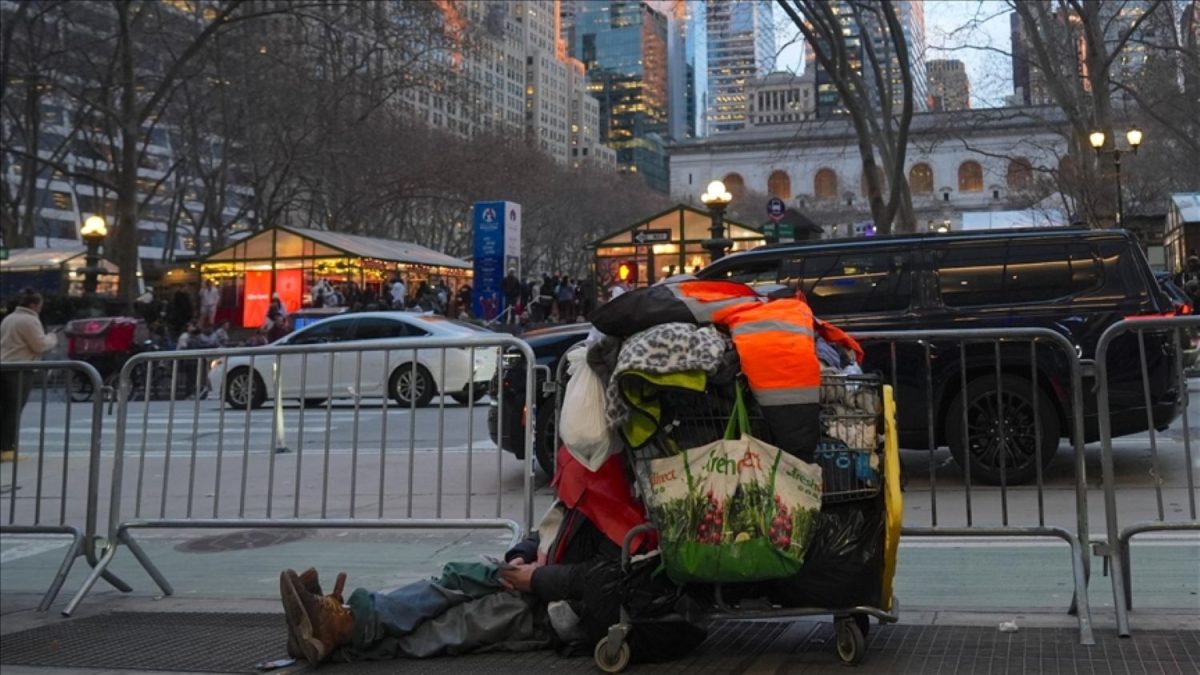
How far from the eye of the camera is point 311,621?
418 centimetres

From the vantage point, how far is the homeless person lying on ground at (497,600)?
4.19 m

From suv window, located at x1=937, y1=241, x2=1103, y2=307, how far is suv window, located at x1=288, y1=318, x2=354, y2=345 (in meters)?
10.9

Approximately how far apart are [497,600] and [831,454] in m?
1.53

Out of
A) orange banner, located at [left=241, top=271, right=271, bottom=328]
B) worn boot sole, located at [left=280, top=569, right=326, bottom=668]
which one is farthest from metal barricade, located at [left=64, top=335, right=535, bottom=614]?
orange banner, located at [left=241, top=271, right=271, bottom=328]

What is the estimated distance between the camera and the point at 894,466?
3975 mm

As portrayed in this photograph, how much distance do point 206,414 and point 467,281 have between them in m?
38.1

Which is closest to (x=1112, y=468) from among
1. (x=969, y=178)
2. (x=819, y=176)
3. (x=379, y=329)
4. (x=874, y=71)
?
(x=379, y=329)

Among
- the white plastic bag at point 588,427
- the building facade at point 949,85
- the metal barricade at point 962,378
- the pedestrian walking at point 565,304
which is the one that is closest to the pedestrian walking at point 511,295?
Answer: the pedestrian walking at point 565,304

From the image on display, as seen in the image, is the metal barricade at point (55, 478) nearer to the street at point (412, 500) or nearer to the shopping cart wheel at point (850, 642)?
the street at point (412, 500)

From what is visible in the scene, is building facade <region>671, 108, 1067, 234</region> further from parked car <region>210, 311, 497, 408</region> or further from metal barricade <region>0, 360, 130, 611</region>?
parked car <region>210, 311, 497, 408</region>

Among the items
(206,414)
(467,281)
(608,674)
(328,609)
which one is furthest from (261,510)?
(467,281)

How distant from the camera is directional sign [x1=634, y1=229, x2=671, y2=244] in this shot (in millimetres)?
33562

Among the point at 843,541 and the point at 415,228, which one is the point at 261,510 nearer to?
the point at 843,541

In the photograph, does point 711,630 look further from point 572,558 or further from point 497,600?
point 497,600
